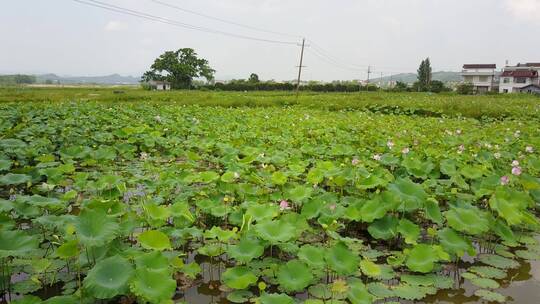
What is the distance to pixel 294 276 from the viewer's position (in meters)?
2.60

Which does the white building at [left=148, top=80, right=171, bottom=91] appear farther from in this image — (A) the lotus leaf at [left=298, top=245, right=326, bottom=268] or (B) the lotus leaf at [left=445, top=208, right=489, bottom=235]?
(A) the lotus leaf at [left=298, top=245, right=326, bottom=268]

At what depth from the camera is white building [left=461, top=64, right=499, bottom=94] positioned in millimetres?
65125

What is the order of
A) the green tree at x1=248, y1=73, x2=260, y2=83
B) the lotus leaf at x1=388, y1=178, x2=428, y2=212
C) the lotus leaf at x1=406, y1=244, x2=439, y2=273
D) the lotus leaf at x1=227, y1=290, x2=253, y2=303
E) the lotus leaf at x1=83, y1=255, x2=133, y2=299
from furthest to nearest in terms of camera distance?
the green tree at x1=248, y1=73, x2=260, y2=83 → the lotus leaf at x1=388, y1=178, x2=428, y2=212 → the lotus leaf at x1=406, y1=244, x2=439, y2=273 → the lotus leaf at x1=227, y1=290, x2=253, y2=303 → the lotus leaf at x1=83, y1=255, x2=133, y2=299

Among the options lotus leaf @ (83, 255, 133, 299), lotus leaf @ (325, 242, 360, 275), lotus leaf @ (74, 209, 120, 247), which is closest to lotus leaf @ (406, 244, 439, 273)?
lotus leaf @ (325, 242, 360, 275)

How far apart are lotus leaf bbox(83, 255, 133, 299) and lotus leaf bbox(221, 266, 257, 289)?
0.65m

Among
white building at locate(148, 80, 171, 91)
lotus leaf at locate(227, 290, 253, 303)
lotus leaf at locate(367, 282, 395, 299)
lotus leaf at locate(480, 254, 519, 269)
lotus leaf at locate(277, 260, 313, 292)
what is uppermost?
white building at locate(148, 80, 171, 91)

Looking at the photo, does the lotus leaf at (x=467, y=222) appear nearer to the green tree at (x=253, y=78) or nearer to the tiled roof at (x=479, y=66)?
the green tree at (x=253, y=78)

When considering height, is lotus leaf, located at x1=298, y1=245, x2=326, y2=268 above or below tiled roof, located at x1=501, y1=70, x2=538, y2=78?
below

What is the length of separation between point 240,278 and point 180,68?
191 feet

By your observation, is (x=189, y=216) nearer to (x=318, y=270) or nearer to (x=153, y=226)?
(x=153, y=226)

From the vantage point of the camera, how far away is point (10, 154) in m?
5.47

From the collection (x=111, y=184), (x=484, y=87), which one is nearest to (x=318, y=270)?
(x=111, y=184)

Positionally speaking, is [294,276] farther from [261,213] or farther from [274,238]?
[261,213]

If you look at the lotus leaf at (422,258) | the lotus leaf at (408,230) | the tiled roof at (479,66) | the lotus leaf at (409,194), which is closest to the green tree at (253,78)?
the tiled roof at (479,66)
